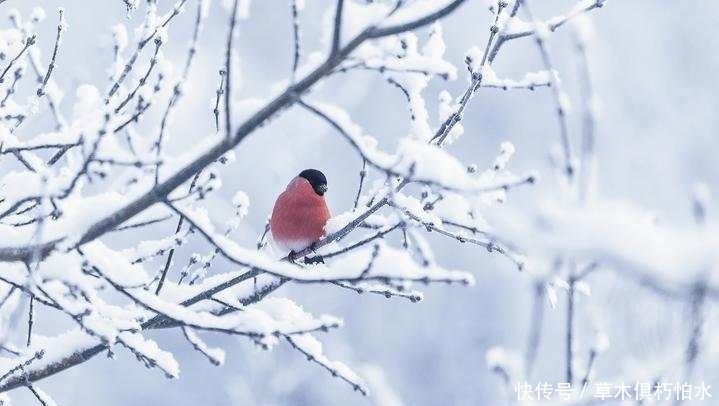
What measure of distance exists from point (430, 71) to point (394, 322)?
1033 centimetres

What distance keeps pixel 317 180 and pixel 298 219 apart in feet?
1.47

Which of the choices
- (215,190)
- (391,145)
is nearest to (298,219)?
(215,190)

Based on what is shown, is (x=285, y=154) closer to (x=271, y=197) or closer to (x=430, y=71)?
(x=271, y=197)

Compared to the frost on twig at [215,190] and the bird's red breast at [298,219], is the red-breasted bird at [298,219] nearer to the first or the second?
the bird's red breast at [298,219]

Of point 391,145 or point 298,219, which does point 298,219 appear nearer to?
point 298,219

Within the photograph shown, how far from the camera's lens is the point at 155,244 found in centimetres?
279

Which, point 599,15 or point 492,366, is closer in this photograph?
point 492,366

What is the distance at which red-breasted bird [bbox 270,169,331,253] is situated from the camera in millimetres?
3916

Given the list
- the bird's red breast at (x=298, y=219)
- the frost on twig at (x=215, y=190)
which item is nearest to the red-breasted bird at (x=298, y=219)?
the bird's red breast at (x=298, y=219)

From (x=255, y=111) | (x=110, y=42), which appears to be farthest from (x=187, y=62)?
(x=110, y=42)

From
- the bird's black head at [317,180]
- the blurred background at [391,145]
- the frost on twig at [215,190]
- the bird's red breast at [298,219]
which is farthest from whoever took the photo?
the blurred background at [391,145]

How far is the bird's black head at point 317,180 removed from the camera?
14.1 ft

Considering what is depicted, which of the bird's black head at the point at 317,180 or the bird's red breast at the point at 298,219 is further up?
the bird's black head at the point at 317,180

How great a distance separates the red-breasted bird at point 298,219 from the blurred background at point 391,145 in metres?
1.70
